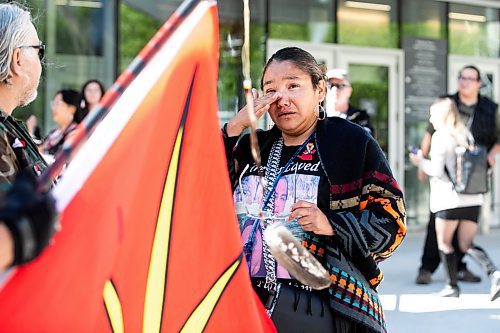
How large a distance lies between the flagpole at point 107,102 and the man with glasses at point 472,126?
5685mm

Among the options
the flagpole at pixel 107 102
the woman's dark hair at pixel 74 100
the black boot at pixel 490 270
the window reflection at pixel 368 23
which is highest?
the window reflection at pixel 368 23

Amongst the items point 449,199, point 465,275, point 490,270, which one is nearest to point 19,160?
point 449,199

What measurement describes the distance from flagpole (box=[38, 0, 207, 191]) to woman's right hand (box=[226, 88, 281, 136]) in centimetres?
62

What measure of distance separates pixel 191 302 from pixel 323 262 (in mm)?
591

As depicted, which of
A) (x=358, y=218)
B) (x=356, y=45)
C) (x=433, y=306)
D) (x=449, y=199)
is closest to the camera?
(x=358, y=218)

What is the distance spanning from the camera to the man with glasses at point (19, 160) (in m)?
1.37

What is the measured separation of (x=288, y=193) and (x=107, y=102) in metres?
0.98

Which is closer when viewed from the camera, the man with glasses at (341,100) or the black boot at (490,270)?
the man with glasses at (341,100)

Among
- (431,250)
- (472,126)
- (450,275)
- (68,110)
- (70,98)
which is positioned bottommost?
(450,275)

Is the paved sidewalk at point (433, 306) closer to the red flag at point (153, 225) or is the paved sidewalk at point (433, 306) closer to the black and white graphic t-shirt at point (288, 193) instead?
the black and white graphic t-shirt at point (288, 193)

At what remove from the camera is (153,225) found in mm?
1819

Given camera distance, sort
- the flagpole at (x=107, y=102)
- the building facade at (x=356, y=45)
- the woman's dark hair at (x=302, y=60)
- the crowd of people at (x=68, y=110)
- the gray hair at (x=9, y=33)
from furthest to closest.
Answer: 1. the building facade at (x=356, y=45)
2. the crowd of people at (x=68, y=110)
3. the woman's dark hair at (x=302, y=60)
4. the gray hair at (x=9, y=33)
5. the flagpole at (x=107, y=102)

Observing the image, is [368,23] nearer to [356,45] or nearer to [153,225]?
[356,45]

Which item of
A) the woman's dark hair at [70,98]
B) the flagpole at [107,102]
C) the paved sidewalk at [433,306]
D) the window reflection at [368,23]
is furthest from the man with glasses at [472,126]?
the flagpole at [107,102]
